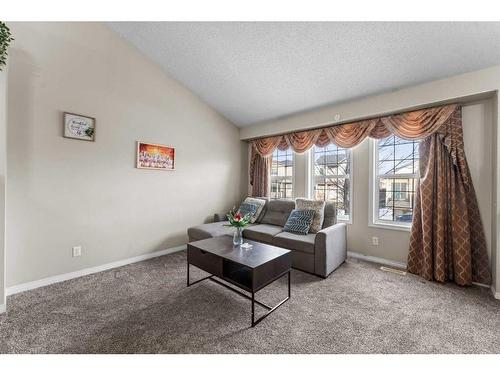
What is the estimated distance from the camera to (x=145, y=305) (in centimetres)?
202

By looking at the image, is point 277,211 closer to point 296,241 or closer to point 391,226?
point 296,241

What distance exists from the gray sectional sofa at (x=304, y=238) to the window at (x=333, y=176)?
0.51 metres

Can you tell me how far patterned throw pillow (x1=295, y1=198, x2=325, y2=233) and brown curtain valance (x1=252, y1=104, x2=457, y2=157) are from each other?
0.97 meters

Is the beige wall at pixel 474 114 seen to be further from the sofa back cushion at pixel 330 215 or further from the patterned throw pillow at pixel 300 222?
the patterned throw pillow at pixel 300 222

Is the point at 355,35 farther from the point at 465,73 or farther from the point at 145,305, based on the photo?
the point at 145,305

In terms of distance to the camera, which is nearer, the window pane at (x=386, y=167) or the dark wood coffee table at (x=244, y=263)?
the dark wood coffee table at (x=244, y=263)

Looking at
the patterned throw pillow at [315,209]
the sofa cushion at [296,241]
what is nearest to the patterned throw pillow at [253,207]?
the patterned throw pillow at [315,209]

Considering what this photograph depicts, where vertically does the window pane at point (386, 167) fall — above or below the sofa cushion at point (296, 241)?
above

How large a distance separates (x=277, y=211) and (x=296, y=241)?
3.39ft

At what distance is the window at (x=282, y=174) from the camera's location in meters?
4.29

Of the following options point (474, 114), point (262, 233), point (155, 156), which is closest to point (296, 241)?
point (262, 233)

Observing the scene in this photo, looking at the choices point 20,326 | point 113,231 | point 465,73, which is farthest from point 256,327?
point 465,73

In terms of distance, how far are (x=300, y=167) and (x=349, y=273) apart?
1963mm

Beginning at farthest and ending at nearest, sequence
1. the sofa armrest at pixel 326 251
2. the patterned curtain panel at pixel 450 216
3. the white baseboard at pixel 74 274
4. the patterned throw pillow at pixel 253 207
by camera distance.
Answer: the patterned throw pillow at pixel 253 207 < the sofa armrest at pixel 326 251 < the patterned curtain panel at pixel 450 216 < the white baseboard at pixel 74 274
